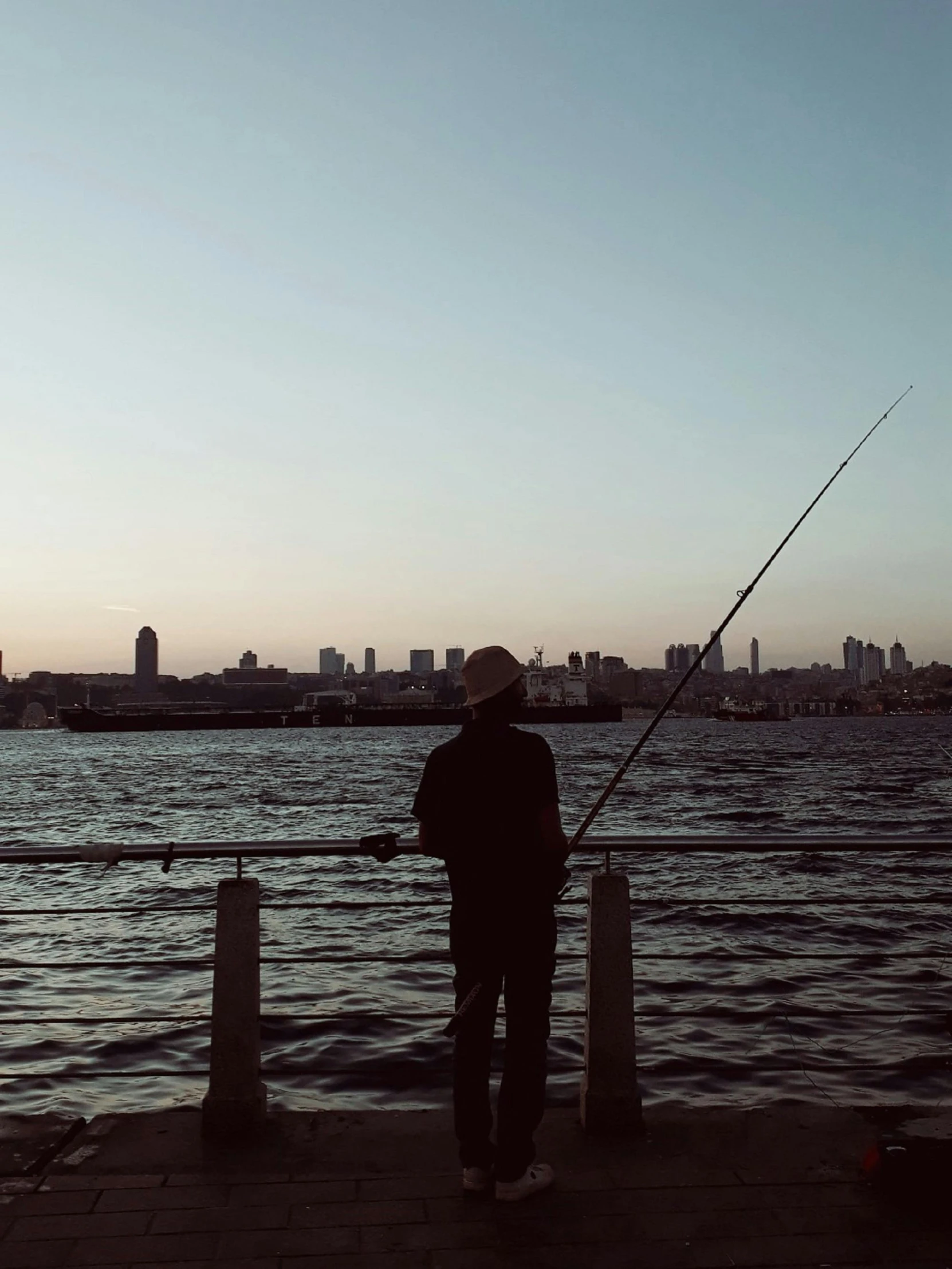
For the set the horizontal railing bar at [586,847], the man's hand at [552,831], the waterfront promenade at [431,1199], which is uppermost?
the man's hand at [552,831]

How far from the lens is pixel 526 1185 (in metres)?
3.93

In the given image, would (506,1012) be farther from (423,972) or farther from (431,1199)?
(423,972)

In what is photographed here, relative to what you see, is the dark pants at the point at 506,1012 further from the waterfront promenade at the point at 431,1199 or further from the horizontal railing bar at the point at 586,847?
the horizontal railing bar at the point at 586,847

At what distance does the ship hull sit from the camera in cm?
17738

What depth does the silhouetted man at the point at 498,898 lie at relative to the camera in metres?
3.99

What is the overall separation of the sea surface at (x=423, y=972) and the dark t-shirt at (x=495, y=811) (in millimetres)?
660

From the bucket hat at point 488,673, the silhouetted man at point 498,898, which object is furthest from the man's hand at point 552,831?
the bucket hat at point 488,673

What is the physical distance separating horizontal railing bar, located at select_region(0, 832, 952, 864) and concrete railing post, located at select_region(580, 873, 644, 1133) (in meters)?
0.23

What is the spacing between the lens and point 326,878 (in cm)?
2042

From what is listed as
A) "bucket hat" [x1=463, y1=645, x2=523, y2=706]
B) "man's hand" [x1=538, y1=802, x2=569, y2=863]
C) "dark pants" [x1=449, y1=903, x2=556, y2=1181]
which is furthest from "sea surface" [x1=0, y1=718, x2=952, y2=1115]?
"bucket hat" [x1=463, y1=645, x2=523, y2=706]

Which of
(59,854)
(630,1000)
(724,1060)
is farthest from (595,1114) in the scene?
(724,1060)

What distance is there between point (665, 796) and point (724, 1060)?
32960mm

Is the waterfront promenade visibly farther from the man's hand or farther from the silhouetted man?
the man's hand

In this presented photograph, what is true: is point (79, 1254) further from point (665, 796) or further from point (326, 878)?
point (665, 796)
